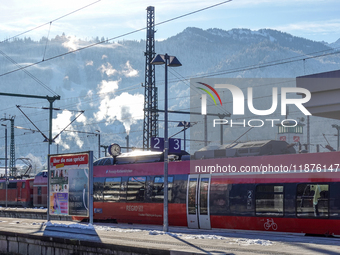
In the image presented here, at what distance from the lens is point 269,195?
20906mm

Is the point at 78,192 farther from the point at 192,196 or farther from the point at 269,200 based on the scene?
the point at 269,200

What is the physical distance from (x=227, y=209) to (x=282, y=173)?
3.23 meters

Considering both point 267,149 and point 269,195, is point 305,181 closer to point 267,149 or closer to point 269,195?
point 269,195

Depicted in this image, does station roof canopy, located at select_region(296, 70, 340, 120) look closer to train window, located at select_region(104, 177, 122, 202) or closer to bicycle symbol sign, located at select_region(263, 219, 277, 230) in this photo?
bicycle symbol sign, located at select_region(263, 219, 277, 230)

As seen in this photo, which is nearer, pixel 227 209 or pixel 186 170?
pixel 227 209

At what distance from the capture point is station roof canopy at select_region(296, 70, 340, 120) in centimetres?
2309

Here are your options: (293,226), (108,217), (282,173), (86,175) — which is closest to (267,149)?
(282,173)

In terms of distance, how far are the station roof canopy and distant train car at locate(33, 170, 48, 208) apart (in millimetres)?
37425

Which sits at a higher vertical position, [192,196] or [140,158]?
[140,158]

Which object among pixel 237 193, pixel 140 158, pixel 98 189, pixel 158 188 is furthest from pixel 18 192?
pixel 237 193

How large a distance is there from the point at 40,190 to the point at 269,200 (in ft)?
132

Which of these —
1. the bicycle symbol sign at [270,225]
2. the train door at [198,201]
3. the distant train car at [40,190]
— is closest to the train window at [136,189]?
the train door at [198,201]

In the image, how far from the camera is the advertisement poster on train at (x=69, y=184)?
2274cm

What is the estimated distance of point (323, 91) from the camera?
2391 cm
